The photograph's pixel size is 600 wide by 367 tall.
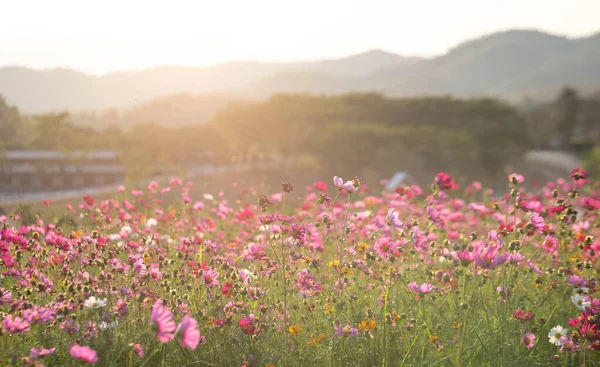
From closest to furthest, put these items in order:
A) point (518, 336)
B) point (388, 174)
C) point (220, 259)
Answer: point (220, 259) → point (518, 336) → point (388, 174)

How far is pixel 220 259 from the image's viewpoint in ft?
12.2

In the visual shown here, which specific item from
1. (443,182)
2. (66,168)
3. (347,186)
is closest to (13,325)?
(347,186)

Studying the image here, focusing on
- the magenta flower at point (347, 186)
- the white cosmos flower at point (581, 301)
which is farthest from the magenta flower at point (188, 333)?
the white cosmos flower at point (581, 301)

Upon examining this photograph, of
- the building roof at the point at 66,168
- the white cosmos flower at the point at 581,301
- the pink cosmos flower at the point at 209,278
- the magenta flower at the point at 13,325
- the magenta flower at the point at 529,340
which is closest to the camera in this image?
the magenta flower at the point at 13,325

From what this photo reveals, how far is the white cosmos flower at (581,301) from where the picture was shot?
11.4 ft

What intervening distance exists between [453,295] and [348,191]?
57.4 inches

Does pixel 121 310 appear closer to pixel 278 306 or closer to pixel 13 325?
pixel 13 325

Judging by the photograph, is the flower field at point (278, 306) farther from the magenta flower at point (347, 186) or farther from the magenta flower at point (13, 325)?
the magenta flower at point (13, 325)

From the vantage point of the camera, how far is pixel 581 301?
353 centimetres

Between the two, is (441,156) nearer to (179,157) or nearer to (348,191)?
(179,157)

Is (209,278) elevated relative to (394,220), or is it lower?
lower

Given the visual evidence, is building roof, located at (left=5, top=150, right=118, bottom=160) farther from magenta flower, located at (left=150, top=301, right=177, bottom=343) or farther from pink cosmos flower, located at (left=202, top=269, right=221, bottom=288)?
magenta flower, located at (left=150, top=301, right=177, bottom=343)

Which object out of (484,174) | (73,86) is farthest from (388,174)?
(73,86)

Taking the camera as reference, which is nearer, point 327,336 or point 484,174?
point 327,336
